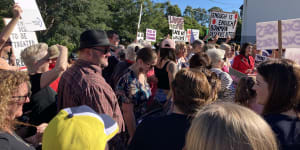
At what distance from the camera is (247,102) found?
2525 mm

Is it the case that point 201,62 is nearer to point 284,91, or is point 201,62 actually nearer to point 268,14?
point 284,91

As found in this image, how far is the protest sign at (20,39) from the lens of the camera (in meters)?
3.71

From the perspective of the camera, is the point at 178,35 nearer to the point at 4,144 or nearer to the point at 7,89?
the point at 7,89

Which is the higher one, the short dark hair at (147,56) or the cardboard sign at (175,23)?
the cardboard sign at (175,23)

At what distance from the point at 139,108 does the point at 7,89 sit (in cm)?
162

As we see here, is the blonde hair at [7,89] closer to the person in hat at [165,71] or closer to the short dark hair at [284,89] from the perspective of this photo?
the short dark hair at [284,89]

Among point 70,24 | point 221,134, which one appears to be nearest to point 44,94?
point 221,134

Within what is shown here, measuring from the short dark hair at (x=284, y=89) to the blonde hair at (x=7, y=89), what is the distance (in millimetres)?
1771

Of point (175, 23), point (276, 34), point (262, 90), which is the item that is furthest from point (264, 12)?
point (262, 90)

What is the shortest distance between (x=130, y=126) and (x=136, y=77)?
58cm

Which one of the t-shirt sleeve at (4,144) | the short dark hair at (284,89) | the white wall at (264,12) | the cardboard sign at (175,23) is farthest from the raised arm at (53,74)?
the white wall at (264,12)

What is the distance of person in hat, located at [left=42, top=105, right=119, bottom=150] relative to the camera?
3.71ft

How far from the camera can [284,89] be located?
A: 5.49ft

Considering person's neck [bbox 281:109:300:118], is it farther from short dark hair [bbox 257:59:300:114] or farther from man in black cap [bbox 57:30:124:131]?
man in black cap [bbox 57:30:124:131]
